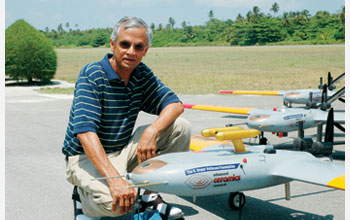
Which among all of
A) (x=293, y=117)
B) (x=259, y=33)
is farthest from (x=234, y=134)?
(x=259, y=33)

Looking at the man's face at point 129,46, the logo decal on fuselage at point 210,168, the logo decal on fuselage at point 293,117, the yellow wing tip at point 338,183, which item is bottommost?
the logo decal on fuselage at point 293,117

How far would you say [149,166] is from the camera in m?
3.09

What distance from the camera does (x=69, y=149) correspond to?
341cm

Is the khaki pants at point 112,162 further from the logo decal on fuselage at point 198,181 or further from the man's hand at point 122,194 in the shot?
the logo decal on fuselage at point 198,181

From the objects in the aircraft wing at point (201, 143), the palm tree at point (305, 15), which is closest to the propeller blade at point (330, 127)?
the aircraft wing at point (201, 143)

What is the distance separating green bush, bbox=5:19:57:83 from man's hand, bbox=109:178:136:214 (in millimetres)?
17451

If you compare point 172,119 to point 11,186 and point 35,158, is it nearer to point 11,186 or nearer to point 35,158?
point 11,186

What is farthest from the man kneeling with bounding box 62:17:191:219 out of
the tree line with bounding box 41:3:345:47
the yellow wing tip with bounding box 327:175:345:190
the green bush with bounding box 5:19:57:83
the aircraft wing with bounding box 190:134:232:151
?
the tree line with bounding box 41:3:345:47

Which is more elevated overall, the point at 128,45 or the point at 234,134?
the point at 128,45

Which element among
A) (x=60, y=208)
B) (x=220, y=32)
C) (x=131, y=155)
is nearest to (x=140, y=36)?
(x=131, y=155)

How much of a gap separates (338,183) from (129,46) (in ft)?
6.15

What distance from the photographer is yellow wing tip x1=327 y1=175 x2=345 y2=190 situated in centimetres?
305

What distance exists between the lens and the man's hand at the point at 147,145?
3230mm

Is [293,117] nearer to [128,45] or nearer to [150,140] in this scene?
[150,140]
